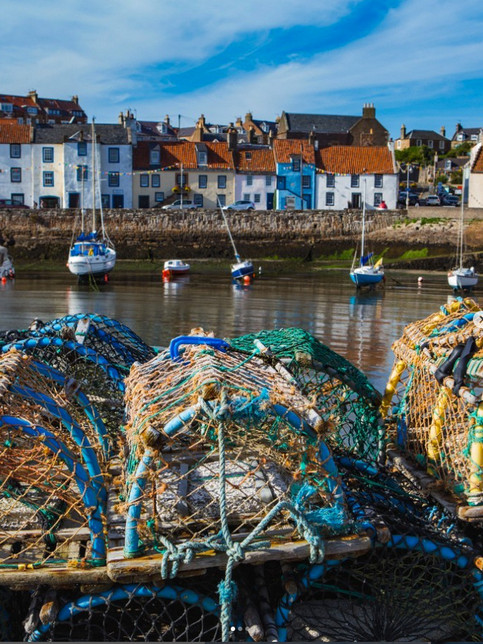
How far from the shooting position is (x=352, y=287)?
2878cm

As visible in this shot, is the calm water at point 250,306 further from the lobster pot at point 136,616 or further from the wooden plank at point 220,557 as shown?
the lobster pot at point 136,616

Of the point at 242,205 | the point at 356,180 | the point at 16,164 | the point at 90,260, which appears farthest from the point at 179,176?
the point at 90,260

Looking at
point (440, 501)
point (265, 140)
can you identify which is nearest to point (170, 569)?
point (440, 501)

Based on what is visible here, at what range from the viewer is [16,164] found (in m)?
41.8

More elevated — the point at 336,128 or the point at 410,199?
the point at 336,128

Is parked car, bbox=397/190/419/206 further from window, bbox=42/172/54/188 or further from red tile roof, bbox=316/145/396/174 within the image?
window, bbox=42/172/54/188

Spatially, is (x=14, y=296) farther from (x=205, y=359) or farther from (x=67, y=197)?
(x=205, y=359)

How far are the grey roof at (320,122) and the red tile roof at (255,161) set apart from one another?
37.6ft

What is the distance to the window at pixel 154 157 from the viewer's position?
4199 cm

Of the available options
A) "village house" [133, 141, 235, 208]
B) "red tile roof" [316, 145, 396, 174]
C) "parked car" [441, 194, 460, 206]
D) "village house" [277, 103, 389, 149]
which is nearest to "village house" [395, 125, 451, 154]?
"village house" [277, 103, 389, 149]

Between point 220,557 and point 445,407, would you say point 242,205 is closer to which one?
point 445,407

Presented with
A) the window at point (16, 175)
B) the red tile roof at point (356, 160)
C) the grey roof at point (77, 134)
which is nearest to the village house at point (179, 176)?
the grey roof at point (77, 134)

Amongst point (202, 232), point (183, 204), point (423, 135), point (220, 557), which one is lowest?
point (220, 557)

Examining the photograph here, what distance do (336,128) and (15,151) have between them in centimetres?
2521
